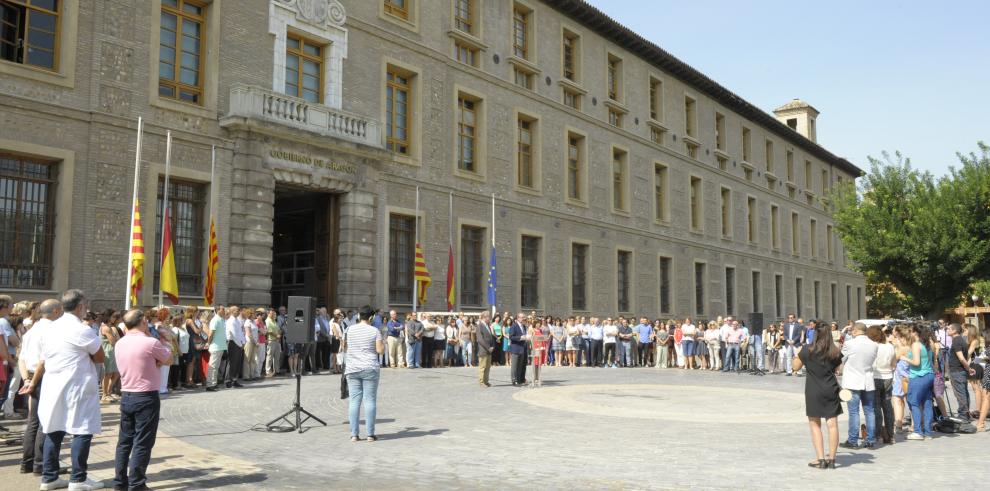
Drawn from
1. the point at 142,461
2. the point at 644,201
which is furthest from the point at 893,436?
the point at 644,201

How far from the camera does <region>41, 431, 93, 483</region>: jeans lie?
7.02m

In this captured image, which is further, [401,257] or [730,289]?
[730,289]

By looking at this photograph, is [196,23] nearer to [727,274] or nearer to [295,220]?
[295,220]

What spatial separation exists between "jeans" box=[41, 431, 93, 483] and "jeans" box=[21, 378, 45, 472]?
80cm

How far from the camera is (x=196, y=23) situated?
64.0 ft

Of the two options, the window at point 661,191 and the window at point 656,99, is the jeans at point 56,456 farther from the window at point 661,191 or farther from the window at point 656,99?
the window at point 656,99

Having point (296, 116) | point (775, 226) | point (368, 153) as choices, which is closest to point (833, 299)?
point (775, 226)

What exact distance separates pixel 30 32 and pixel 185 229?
5.23 m

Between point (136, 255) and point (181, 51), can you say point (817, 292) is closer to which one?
point (181, 51)

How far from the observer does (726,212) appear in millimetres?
43375

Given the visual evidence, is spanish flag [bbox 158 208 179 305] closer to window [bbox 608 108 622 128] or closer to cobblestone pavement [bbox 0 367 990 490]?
cobblestone pavement [bbox 0 367 990 490]

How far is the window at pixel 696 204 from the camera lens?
40.7 metres

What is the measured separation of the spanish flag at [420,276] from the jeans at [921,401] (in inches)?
575

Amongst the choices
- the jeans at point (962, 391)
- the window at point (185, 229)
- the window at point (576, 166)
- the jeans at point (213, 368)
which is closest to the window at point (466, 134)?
the window at point (576, 166)
